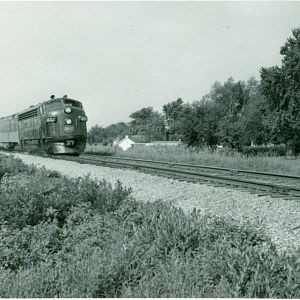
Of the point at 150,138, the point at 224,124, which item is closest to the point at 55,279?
the point at 224,124

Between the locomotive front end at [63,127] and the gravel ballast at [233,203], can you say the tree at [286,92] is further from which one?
the gravel ballast at [233,203]

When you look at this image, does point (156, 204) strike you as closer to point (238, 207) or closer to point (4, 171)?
point (238, 207)

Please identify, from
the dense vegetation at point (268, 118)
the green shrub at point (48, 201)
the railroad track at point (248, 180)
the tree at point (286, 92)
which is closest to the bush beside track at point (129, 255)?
the green shrub at point (48, 201)

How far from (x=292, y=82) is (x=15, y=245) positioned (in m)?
37.3

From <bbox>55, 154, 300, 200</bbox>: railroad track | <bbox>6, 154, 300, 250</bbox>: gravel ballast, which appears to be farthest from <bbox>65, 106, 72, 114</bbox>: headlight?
<bbox>6, 154, 300, 250</bbox>: gravel ballast

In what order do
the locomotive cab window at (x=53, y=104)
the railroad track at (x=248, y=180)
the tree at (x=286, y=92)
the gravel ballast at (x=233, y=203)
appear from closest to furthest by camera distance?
the gravel ballast at (x=233, y=203) < the railroad track at (x=248, y=180) < the locomotive cab window at (x=53, y=104) < the tree at (x=286, y=92)

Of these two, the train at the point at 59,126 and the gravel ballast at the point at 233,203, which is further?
the train at the point at 59,126

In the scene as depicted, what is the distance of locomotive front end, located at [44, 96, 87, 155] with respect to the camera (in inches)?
802

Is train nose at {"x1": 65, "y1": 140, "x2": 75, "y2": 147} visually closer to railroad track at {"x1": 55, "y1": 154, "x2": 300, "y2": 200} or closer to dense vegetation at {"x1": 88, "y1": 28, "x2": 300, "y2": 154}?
railroad track at {"x1": 55, "y1": 154, "x2": 300, "y2": 200}

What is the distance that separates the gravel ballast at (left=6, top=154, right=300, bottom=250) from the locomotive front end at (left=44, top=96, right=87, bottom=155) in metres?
8.70

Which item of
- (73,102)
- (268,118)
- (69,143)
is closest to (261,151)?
(268,118)

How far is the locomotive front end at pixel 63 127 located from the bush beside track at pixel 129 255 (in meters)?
13.2

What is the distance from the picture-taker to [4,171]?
12.7 m

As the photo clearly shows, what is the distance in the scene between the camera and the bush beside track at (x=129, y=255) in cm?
353
